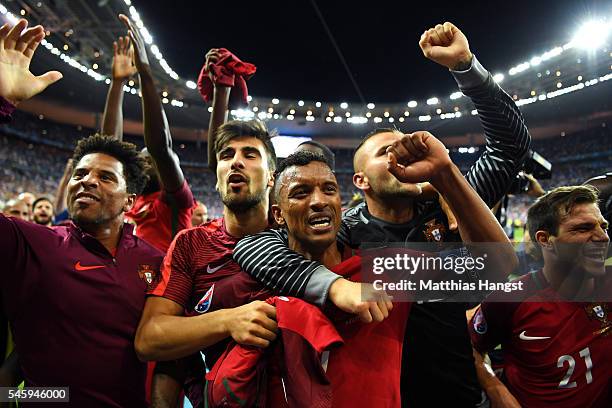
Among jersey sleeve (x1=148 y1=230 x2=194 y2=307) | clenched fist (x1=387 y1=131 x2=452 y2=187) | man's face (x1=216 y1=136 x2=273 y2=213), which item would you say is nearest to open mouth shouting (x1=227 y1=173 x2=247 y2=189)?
man's face (x1=216 y1=136 x2=273 y2=213)

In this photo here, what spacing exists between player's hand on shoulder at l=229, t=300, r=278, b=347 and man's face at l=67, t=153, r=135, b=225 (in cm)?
104

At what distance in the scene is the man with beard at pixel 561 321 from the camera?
1718 millimetres

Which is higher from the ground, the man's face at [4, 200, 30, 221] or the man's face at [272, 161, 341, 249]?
the man's face at [4, 200, 30, 221]

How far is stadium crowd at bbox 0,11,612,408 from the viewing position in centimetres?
116

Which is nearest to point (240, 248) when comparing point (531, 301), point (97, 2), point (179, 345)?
point (179, 345)

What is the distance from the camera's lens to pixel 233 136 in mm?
1948

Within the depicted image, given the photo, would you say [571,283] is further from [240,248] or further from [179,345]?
[179,345]

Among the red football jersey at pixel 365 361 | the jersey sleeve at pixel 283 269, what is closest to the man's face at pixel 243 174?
the jersey sleeve at pixel 283 269

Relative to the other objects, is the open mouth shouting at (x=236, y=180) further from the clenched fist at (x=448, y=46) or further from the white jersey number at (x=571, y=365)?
the white jersey number at (x=571, y=365)

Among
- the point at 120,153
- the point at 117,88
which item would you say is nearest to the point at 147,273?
the point at 120,153

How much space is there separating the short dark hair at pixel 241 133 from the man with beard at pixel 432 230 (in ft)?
1.82

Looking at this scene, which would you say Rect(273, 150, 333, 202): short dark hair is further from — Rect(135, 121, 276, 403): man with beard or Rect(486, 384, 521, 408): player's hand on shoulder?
Rect(486, 384, 521, 408): player's hand on shoulder

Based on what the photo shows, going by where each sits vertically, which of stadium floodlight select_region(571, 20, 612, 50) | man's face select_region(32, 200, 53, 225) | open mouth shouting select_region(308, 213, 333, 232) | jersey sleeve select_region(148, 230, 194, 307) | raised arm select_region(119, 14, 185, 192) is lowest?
jersey sleeve select_region(148, 230, 194, 307)

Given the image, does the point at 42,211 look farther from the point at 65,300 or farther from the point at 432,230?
the point at 432,230
